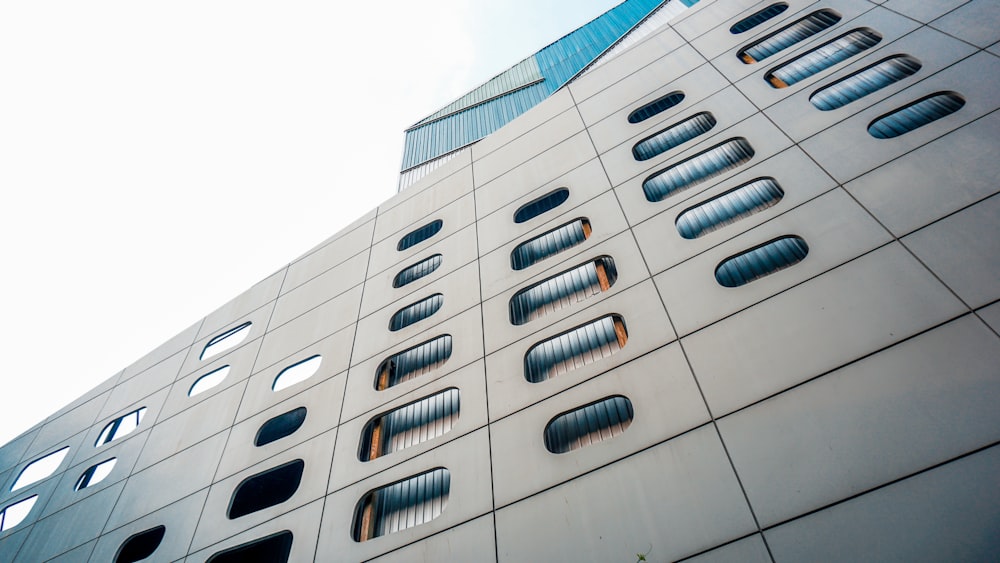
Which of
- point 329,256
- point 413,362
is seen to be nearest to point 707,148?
point 413,362

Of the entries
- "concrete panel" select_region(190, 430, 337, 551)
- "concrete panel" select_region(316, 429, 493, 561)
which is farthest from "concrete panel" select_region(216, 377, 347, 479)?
"concrete panel" select_region(316, 429, 493, 561)

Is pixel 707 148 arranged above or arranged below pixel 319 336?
above

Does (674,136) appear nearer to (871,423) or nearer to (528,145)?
(528,145)

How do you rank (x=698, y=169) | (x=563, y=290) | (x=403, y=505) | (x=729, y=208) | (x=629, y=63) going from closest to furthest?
1. (x=403, y=505)
2. (x=729, y=208)
3. (x=563, y=290)
4. (x=698, y=169)
5. (x=629, y=63)

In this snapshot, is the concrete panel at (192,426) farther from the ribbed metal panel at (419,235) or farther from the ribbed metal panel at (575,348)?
the ribbed metal panel at (575,348)

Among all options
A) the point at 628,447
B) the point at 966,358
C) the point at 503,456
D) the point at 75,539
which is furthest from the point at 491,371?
the point at 75,539

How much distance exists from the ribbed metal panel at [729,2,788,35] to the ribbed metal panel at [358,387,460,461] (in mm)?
12560

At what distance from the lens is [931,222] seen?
6949mm

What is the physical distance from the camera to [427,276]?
41.6 ft

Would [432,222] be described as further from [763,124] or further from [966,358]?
[966,358]

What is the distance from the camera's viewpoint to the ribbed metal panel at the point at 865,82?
31.0 ft

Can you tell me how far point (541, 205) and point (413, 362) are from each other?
526 centimetres

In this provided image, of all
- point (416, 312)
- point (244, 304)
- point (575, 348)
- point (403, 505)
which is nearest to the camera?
point (403, 505)

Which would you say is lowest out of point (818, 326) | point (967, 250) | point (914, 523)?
point (914, 523)
